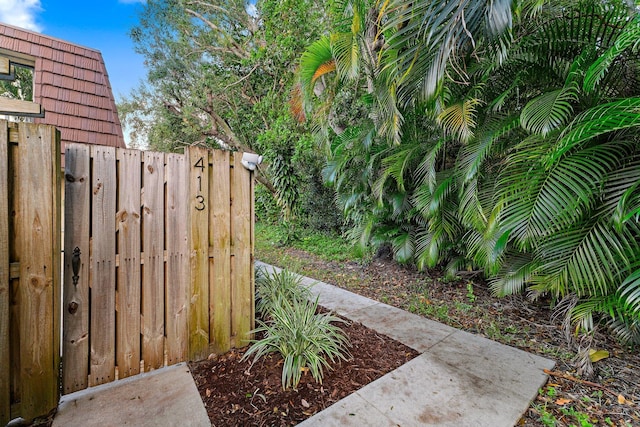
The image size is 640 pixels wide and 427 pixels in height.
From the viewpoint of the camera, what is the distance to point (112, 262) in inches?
69.3

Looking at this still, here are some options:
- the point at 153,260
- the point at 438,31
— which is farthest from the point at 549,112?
the point at 153,260

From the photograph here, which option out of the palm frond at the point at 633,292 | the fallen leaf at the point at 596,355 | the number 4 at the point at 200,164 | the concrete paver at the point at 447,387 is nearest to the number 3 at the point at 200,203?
the number 4 at the point at 200,164

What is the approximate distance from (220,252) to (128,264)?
595 millimetres

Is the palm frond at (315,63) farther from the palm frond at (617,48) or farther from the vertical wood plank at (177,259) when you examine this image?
the palm frond at (617,48)

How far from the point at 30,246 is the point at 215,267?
1024 millimetres

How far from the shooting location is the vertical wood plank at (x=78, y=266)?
5.39 feet

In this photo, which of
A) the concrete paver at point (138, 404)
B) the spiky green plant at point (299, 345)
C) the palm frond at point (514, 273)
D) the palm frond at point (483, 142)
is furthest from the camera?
the palm frond at point (514, 273)

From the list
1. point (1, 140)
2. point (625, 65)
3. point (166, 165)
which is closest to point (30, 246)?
point (1, 140)

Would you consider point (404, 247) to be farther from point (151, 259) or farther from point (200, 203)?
point (151, 259)

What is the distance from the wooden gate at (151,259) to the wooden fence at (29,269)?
113 mm

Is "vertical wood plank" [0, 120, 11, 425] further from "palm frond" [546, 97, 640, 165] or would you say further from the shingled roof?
the shingled roof

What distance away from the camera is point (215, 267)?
2.12 m

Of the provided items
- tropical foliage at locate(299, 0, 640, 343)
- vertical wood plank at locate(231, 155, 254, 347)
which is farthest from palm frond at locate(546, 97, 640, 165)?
vertical wood plank at locate(231, 155, 254, 347)

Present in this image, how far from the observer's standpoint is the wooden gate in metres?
1.68
